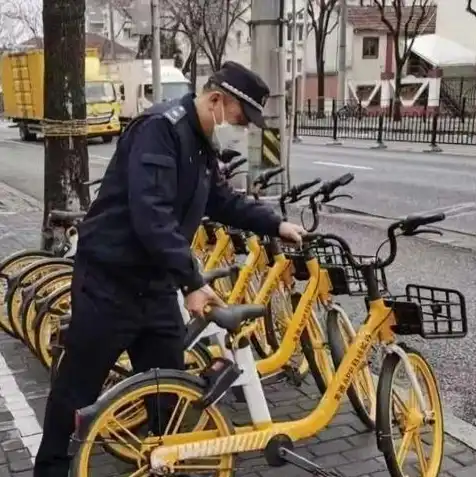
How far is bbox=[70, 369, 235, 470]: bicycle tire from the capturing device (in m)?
2.77

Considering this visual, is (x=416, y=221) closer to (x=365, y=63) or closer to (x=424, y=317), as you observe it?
(x=424, y=317)

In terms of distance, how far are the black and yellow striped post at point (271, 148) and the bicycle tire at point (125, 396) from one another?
8.12 metres

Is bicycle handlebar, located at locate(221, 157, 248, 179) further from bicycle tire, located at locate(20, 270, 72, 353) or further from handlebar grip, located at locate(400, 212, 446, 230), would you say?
handlebar grip, located at locate(400, 212, 446, 230)

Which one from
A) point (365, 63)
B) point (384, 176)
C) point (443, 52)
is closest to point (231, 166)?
point (384, 176)

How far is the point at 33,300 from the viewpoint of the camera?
15.8 ft

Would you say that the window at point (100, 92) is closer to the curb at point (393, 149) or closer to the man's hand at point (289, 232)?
the curb at point (393, 149)

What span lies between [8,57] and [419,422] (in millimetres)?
31545

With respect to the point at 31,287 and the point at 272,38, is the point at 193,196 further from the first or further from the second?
the point at 272,38

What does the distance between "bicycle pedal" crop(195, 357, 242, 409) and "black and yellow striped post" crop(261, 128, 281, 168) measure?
8.06 metres

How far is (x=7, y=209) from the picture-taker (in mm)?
12336

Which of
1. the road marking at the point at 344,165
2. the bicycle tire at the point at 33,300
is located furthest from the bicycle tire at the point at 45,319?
the road marking at the point at 344,165

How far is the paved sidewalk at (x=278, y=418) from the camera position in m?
3.72

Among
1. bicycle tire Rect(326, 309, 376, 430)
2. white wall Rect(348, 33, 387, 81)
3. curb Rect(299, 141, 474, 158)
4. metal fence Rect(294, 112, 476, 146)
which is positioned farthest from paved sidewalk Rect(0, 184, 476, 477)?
white wall Rect(348, 33, 387, 81)

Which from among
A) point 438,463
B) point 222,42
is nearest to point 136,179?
point 438,463
